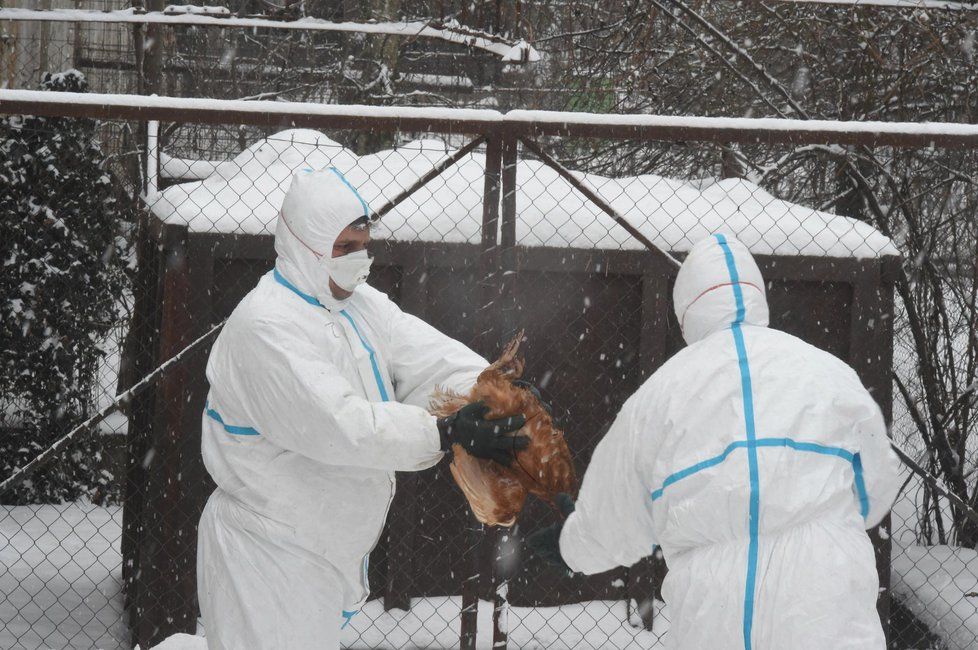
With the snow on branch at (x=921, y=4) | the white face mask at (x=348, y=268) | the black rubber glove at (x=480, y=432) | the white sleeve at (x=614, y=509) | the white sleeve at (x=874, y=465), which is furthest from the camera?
the snow on branch at (x=921, y=4)

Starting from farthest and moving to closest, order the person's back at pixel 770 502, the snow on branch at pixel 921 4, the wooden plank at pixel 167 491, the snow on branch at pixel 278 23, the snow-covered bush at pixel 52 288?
the snow-covered bush at pixel 52 288, the snow on branch at pixel 278 23, the snow on branch at pixel 921 4, the wooden plank at pixel 167 491, the person's back at pixel 770 502

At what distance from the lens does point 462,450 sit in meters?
2.85

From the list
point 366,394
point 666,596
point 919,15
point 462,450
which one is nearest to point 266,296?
point 366,394

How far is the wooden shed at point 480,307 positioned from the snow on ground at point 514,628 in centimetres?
6

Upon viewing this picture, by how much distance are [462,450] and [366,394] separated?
0.32 meters

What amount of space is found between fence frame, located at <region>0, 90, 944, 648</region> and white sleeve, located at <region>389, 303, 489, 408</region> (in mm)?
800

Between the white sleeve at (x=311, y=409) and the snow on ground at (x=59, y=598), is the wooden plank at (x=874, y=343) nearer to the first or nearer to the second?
the white sleeve at (x=311, y=409)

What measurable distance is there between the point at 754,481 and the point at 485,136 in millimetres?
1998

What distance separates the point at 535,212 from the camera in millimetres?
4234

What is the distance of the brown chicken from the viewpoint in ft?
9.25

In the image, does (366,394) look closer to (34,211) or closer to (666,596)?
(666,596)

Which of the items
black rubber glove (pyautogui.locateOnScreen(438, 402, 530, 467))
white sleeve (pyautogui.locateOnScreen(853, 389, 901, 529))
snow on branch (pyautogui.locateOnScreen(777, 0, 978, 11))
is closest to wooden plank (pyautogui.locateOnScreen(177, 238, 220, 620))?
black rubber glove (pyautogui.locateOnScreen(438, 402, 530, 467))

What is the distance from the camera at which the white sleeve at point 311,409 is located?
102 inches

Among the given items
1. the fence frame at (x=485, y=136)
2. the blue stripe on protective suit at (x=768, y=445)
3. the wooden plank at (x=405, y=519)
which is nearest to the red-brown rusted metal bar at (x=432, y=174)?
the fence frame at (x=485, y=136)
